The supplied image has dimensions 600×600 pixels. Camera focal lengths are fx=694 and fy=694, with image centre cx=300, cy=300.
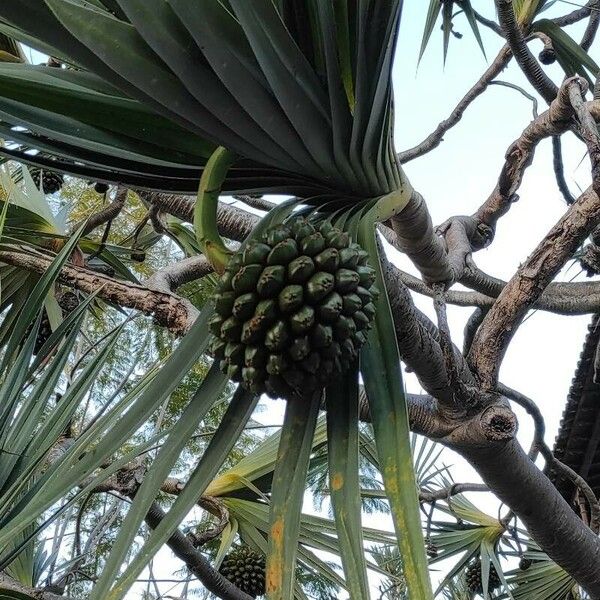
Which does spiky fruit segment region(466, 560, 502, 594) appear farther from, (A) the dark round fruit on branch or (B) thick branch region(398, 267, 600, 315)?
(A) the dark round fruit on branch

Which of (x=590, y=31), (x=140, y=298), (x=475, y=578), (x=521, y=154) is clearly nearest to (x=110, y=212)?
(x=140, y=298)

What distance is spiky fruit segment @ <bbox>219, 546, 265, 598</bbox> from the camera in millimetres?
1907

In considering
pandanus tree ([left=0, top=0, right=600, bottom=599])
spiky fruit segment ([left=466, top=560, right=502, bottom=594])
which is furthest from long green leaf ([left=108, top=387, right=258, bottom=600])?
spiky fruit segment ([left=466, top=560, right=502, bottom=594])

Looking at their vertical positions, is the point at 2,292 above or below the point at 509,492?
above

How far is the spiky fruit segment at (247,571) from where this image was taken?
1.91m

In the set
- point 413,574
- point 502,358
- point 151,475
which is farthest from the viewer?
point 502,358

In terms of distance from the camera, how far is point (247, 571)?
192 cm

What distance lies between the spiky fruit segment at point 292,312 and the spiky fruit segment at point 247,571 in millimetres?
1424

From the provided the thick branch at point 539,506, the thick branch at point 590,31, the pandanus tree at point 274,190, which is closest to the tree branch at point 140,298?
the pandanus tree at point 274,190

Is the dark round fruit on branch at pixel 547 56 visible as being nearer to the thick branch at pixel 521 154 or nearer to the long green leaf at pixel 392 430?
the thick branch at pixel 521 154

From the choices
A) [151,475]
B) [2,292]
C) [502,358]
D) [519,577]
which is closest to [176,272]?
[2,292]

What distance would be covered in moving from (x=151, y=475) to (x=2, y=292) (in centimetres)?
110

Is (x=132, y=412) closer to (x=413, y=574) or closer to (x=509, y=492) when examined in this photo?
(x=413, y=574)

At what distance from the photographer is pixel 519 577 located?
204 cm
